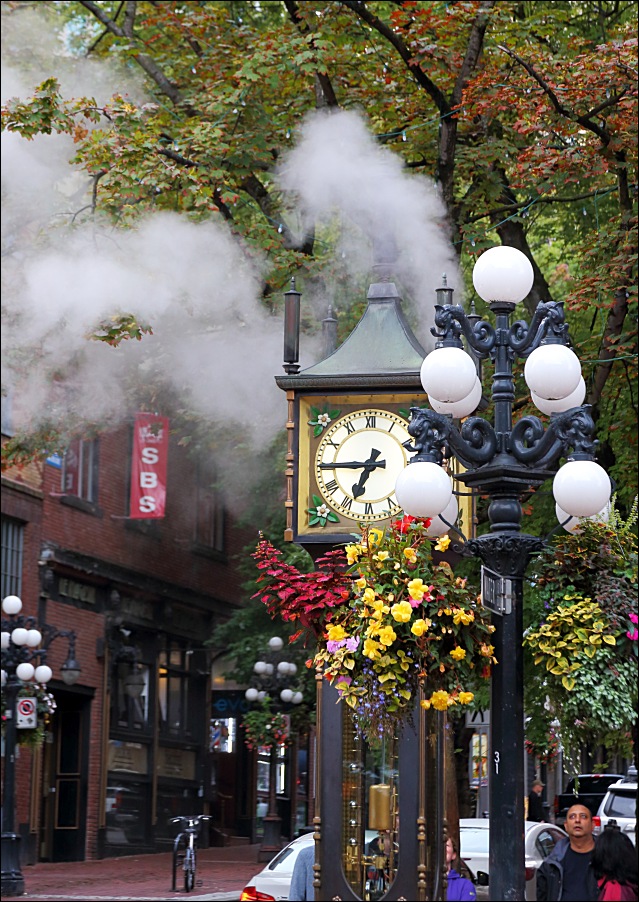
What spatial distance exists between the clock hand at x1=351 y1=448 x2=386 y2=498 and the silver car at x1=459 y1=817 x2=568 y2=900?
239 inches

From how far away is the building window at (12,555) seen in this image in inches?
708

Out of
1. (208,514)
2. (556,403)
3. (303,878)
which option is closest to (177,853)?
(208,514)

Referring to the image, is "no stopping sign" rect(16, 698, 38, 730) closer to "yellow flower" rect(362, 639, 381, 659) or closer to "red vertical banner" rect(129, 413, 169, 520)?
"red vertical banner" rect(129, 413, 169, 520)

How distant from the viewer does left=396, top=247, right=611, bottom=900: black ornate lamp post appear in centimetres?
514

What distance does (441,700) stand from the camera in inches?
208

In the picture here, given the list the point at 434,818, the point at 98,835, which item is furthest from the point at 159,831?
the point at 434,818

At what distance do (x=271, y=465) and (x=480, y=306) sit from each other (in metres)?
3.84

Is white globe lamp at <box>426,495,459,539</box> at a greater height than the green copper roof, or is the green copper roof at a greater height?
the green copper roof

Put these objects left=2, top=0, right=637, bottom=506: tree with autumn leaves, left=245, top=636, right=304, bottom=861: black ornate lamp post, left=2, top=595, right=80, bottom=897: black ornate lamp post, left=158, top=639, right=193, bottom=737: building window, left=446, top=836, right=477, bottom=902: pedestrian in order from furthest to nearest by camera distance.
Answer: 1. left=158, top=639, right=193, bottom=737: building window
2. left=245, top=636, right=304, bottom=861: black ornate lamp post
3. left=2, top=595, right=80, bottom=897: black ornate lamp post
4. left=2, top=0, right=637, bottom=506: tree with autumn leaves
5. left=446, top=836, right=477, bottom=902: pedestrian

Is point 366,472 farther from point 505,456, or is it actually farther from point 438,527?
point 505,456

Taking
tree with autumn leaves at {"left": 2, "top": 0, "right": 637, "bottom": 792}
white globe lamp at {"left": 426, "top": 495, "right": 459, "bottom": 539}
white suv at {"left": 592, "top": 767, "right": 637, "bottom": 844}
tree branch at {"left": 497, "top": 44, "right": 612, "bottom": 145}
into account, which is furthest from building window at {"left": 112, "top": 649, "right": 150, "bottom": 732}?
white globe lamp at {"left": 426, "top": 495, "right": 459, "bottom": 539}

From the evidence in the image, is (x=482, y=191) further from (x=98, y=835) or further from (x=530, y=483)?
(x=98, y=835)

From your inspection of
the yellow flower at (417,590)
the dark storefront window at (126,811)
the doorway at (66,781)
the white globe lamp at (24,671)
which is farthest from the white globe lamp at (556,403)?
the dark storefront window at (126,811)

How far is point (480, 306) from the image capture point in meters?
13.6
